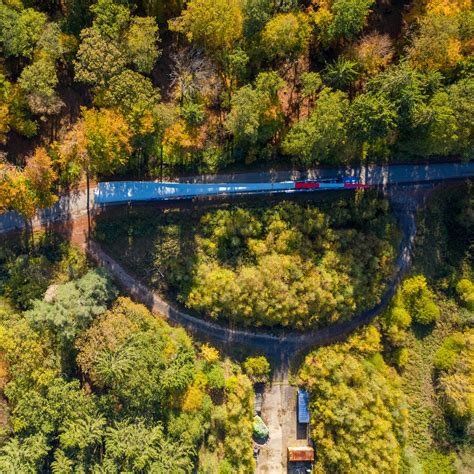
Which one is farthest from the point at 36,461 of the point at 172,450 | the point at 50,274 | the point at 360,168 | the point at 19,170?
the point at 360,168

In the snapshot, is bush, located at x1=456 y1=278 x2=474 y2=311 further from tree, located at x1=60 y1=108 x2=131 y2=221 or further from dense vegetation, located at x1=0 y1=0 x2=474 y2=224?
tree, located at x1=60 y1=108 x2=131 y2=221

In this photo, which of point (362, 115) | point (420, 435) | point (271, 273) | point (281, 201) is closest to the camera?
point (362, 115)

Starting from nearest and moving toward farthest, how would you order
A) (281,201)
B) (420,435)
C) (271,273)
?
(271,273) < (281,201) < (420,435)

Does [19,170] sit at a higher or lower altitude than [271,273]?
higher

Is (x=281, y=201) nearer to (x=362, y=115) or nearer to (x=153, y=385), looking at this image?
(x=362, y=115)

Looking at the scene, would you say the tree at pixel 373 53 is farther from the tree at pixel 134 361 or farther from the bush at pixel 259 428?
the bush at pixel 259 428

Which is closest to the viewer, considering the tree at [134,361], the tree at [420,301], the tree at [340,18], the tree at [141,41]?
the tree at [340,18]

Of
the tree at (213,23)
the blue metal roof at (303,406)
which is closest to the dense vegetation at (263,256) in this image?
the blue metal roof at (303,406)

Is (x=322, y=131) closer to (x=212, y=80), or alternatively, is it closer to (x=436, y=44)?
(x=212, y=80)
